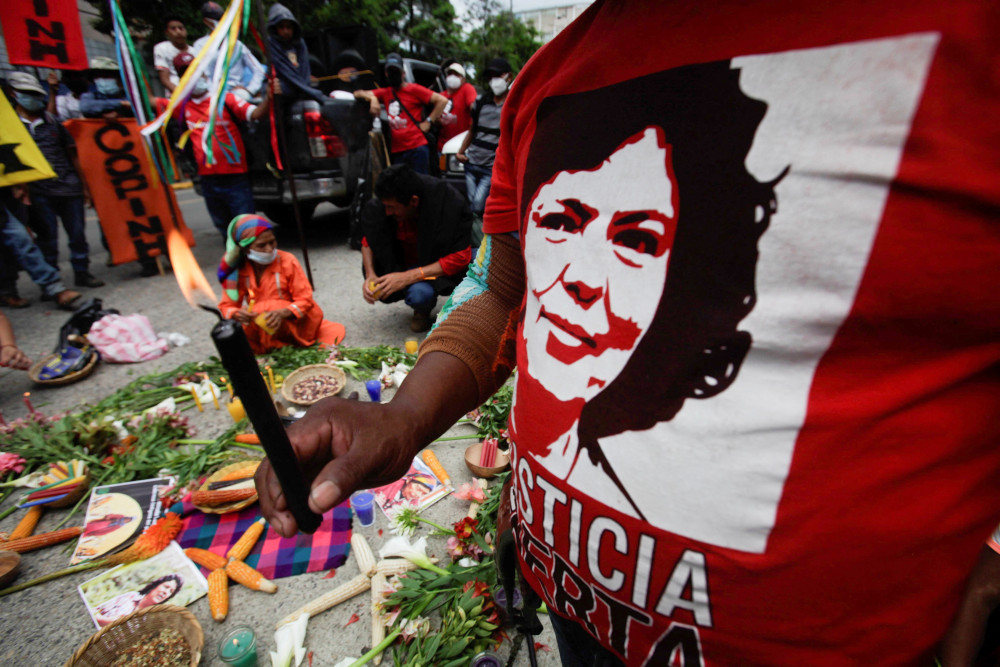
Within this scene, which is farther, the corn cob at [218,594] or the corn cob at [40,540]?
the corn cob at [40,540]

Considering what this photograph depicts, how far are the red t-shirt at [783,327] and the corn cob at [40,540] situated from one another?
10.4 feet

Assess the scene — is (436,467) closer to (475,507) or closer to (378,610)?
(475,507)

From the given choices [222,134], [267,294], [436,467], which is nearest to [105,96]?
[222,134]

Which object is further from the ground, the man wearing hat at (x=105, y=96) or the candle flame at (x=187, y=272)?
the man wearing hat at (x=105, y=96)

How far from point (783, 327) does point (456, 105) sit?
27.8 feet

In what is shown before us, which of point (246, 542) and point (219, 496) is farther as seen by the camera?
point (219, 496)

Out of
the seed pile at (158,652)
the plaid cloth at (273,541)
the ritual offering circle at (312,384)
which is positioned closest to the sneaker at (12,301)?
the ritual offering circle at (312,384)

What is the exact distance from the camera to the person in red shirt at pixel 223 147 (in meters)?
4.81

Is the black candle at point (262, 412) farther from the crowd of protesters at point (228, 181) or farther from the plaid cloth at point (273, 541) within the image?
the crowd of protesters at point (228, 181)

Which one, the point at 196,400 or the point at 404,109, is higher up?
the point at 404,109

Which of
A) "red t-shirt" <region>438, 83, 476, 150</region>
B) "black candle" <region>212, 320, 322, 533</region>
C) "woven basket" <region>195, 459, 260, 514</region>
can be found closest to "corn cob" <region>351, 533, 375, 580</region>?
"woven basket" <region>195, 459, 260, 514</region>

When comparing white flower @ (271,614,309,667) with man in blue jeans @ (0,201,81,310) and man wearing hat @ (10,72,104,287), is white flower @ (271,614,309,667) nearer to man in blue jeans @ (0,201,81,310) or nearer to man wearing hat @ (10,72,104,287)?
man in blue jeans @ (0,201,81,310)

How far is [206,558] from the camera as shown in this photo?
2.37m

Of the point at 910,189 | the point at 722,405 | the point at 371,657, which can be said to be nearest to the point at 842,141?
the point at 910,189
